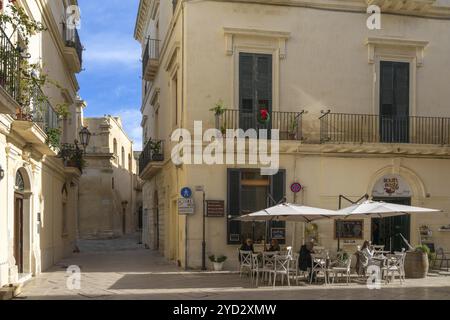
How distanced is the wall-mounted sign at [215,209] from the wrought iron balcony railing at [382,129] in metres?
→ 3.90

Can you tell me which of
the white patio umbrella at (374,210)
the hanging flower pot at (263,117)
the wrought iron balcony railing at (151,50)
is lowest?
the white patio umbrella at (374,210)

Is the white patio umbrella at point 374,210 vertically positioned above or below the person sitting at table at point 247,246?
above

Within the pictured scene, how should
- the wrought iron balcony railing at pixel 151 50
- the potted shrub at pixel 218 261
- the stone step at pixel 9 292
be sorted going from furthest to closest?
the wrought iron balcony railing at pixel 151 50, the potted shrub at pixel 218 261, the stone step at pixel 9 292

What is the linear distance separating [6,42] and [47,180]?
25.2ft

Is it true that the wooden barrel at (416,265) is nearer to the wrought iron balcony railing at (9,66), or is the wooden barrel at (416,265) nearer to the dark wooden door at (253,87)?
the dark wooden door at (253,87)

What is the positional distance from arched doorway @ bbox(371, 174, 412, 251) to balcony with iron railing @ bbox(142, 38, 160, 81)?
35.5 ft

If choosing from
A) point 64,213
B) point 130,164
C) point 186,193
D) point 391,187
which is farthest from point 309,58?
point 130,164

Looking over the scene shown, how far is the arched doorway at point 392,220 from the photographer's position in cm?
1781

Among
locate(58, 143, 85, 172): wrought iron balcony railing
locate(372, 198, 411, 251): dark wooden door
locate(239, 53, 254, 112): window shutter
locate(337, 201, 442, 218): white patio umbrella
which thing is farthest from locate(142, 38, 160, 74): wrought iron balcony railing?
locate(337, 201, 442, 218): white patio umbrella

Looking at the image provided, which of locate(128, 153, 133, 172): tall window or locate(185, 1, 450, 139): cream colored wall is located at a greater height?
locate(185, 1, 450, 139): cream colored wall

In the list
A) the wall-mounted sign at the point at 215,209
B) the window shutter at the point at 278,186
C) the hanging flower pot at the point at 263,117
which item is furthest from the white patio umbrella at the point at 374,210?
the hanging flower pot at the point at 263,117

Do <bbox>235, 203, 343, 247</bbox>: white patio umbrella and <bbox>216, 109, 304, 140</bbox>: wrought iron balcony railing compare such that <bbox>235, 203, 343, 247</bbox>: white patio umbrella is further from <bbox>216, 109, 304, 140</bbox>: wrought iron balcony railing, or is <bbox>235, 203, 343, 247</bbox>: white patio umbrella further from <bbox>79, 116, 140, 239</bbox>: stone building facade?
<bbox>79, 116, 140, 239</bbox>: stone building facade

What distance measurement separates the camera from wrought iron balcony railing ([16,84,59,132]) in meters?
12.5
